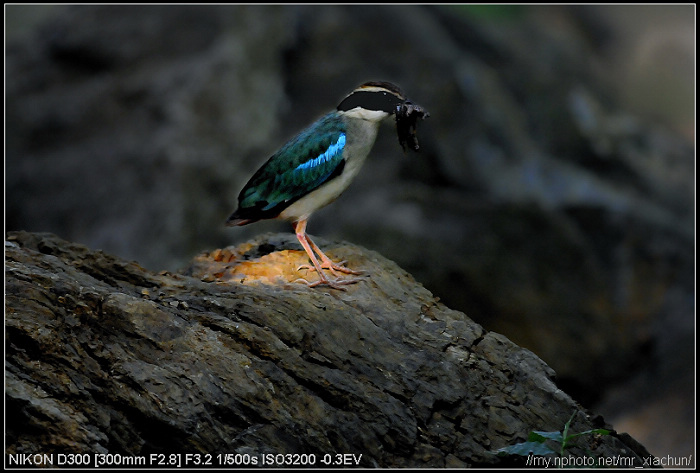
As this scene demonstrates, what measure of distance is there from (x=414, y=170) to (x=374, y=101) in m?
8.32

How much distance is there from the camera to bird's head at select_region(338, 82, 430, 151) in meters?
6.53

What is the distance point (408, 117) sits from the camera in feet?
21.4

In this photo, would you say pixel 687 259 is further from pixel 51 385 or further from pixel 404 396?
pixel 51 385

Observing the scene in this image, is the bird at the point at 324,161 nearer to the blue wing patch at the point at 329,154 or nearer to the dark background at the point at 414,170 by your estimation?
the blue wing patch at the point at 329,154

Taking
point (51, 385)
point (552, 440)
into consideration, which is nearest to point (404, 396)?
point (552, 440)

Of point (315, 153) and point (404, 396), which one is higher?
point (315, 153)

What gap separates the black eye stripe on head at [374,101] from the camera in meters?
6.59

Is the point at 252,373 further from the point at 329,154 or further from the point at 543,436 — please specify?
the point at 329,154

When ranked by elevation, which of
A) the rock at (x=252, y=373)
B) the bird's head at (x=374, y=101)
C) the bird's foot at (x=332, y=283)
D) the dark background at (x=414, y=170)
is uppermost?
the dark background at (x=414, y=170)

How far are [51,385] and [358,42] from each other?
1227cm

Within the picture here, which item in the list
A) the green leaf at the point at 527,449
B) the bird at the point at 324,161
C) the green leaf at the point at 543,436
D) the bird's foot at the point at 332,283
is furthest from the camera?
the bird at the point at 324,161

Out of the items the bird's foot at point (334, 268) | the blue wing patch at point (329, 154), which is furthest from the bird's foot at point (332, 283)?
the blue wing patch at point (329, 154)

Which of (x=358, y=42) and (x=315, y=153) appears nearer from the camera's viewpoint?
(x=315, y=153)

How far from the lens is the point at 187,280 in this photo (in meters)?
6.16
